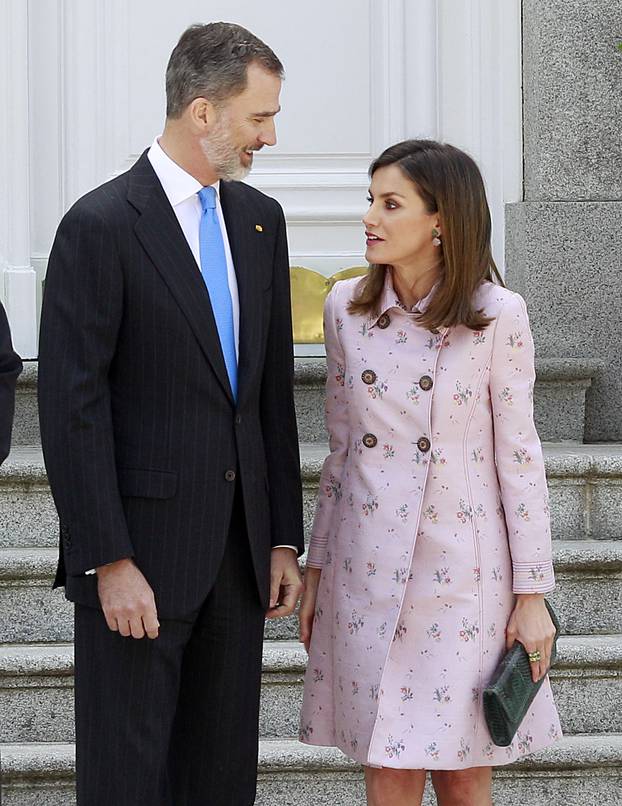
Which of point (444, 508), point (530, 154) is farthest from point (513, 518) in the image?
point (530, 154)

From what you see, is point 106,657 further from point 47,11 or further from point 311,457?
point 47,11

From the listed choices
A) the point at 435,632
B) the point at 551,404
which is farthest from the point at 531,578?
the point at 551,404

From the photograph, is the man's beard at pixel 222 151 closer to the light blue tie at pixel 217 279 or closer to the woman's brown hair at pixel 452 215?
the light blue tie at pixel 217 279

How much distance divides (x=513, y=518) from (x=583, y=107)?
2194mm

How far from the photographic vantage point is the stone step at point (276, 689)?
355 centimetres

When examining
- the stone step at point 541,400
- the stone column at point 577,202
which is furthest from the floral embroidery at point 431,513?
the stone column at point 577,202

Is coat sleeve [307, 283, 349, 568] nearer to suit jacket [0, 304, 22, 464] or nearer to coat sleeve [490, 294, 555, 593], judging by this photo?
coat sleeve [490, 294, 555, 593]

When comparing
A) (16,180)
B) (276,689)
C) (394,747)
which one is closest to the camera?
(394,747)

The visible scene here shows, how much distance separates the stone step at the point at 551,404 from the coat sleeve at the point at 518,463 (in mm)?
1700

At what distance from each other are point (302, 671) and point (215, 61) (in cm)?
168

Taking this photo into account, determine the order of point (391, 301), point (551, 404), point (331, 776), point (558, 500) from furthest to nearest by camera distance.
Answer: point (551, 404) < point (558, 500) < point (331, 776) < point (391, 301)

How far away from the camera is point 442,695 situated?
265 cm

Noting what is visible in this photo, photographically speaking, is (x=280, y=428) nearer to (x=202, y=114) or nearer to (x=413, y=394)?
(x=413, y=394)

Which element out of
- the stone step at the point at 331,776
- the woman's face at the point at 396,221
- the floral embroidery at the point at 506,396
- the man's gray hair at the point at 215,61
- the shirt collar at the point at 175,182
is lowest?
the stone step at the point at 331,776
